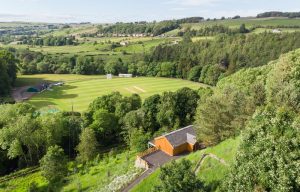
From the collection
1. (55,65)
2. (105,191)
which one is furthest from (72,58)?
(105,191)

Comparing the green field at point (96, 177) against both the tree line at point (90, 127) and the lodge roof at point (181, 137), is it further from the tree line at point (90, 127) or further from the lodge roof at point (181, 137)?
the lodge roof at point (181, 137)

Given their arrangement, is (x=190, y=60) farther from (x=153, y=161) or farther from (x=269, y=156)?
(x=269, y=156)

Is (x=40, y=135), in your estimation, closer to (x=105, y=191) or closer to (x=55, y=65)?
(x=105, y=191)

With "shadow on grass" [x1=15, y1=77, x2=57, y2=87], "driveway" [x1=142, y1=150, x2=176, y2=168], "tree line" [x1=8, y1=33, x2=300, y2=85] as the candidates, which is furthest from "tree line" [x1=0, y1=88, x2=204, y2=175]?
"tree line" [x1=8, y1=33, x2=300, y2=85]

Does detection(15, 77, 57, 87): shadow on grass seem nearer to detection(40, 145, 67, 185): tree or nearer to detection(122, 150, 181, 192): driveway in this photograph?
detection(40, 145, 67, 185): tree

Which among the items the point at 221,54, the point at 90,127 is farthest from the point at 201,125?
the point at 221,54
